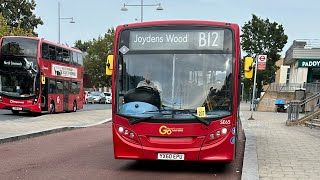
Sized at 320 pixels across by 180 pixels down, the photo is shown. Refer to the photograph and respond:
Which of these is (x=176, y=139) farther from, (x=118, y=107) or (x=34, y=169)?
(x=34, y=169)

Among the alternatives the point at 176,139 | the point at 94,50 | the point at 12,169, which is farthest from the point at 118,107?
the point at 94,50

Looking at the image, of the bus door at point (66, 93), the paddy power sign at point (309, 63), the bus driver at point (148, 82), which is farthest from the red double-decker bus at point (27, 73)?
the paddy power sign at point (309, 63)

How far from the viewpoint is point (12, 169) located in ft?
27.2

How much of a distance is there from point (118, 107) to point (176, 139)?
1.31 m

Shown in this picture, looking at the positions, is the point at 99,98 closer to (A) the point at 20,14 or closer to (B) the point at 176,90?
(A) the point at 20,14

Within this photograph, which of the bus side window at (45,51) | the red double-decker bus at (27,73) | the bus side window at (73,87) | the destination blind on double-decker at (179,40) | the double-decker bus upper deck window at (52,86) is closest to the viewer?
the destination blind on double-decker at (179,40)

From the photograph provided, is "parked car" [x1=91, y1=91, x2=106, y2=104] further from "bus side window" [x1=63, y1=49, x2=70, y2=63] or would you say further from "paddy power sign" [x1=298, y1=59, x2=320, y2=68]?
"bus side window" [x1=63, y1=49, x2=70, y2=63]

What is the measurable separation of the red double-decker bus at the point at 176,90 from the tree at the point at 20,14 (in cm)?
4334

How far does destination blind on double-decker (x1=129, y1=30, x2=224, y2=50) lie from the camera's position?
806 cm

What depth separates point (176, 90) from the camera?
7980mm

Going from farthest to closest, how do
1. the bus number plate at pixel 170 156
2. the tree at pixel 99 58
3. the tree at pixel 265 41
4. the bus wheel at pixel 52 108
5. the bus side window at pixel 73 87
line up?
the tree at pixel 99 58 → the tree at pixel 265 41 → the bus side window at pixel 73 87 → the bus wheel at pixel 52 108 → the bus number plate at pixel 170 156

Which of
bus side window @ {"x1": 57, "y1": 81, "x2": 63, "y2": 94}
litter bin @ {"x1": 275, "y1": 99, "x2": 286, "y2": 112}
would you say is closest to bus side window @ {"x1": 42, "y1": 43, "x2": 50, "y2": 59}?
bus side window @ {"x1": 57, "y1": 81, "x2": 63, "y2": 94}

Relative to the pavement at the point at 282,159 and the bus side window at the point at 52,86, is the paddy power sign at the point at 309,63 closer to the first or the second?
the bus side window at the point at 52,86

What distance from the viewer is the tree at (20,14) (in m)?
49.0
